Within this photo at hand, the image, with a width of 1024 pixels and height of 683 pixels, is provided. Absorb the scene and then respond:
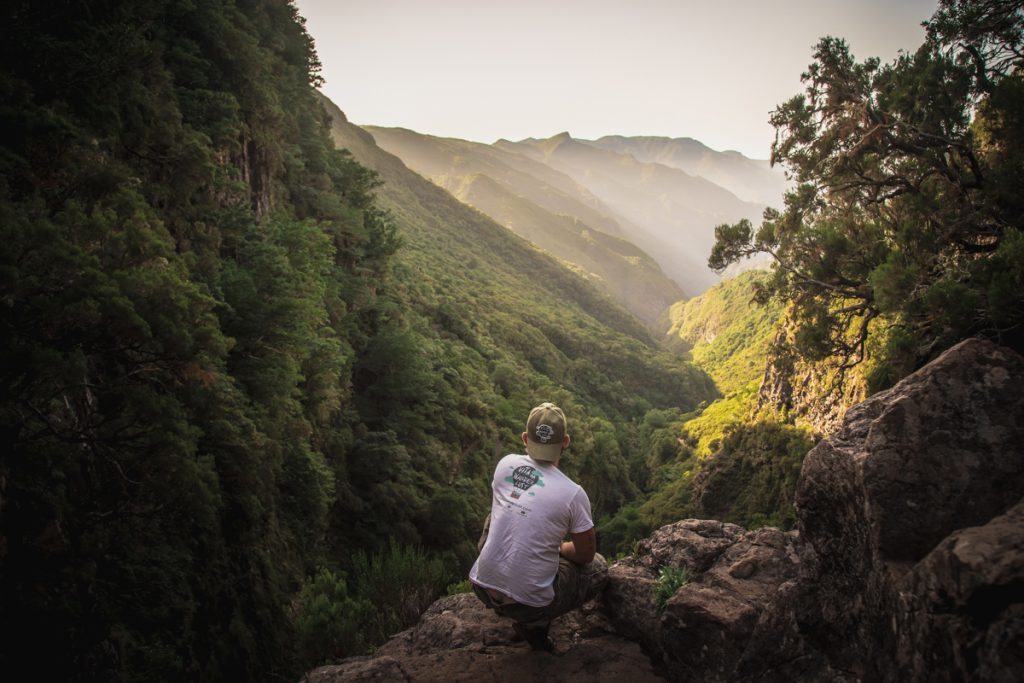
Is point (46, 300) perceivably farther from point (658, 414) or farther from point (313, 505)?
point (658, 414)

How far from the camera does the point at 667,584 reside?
4.73 metres

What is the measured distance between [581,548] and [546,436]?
1004mm

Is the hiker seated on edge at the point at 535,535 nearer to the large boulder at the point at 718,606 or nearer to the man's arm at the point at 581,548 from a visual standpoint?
the man's arm at the point at 581,548

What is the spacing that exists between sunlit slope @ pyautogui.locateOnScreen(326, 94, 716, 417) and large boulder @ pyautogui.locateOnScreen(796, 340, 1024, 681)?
3566 cm

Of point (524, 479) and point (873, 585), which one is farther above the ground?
point (873, 585)

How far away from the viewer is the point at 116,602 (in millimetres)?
5547

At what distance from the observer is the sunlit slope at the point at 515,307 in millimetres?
49312

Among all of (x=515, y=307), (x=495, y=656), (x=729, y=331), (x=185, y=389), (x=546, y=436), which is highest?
(x=729, y=331)

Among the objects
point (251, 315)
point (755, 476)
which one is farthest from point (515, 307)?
point (251, 315)

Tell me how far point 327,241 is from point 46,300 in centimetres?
1330

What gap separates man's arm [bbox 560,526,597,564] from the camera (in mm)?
4262

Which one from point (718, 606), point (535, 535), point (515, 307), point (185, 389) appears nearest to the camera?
point (535, 535)

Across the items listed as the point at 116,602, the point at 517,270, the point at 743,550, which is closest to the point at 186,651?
the point at 116,602

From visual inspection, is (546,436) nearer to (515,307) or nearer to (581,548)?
(581,548)
